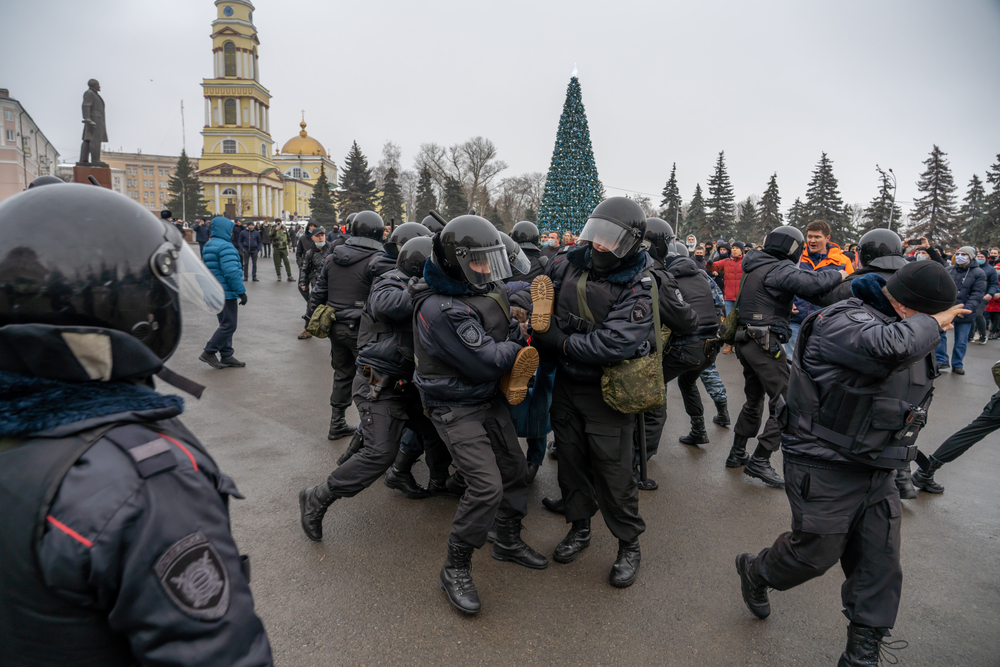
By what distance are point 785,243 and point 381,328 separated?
12.2 ft

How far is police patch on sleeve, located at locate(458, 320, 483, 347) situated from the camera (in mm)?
3102

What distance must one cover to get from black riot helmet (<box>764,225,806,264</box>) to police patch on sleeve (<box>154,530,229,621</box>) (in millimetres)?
5232

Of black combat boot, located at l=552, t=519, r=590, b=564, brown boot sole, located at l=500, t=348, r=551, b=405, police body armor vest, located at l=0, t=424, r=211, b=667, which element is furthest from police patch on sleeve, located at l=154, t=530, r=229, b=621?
black combat boot, located at l=552, t=519, r=590, b=564

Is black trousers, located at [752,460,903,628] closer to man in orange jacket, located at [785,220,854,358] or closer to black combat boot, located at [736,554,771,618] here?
black combat boot, located at [736,554,771,618]

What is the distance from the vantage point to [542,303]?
3527 mm

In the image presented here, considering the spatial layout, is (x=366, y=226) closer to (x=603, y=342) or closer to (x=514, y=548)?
(x=603, y=342)

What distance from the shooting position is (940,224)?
41.0 metres

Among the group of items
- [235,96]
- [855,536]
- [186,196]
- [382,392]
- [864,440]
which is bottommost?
[855,536]

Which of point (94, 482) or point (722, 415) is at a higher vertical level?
point (94, 482)

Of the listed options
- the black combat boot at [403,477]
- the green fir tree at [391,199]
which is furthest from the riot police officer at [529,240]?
the green fir tree at [391,199]

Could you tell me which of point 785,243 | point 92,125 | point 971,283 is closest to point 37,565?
point 785,243

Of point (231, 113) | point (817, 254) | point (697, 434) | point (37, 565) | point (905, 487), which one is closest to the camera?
point (37, 565)

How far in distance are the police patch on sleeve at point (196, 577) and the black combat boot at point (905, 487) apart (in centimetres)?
546

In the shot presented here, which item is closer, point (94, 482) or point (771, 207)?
point (94, 482)
